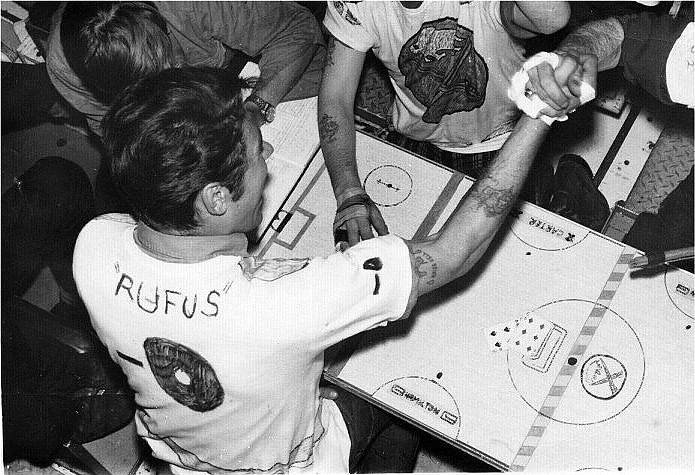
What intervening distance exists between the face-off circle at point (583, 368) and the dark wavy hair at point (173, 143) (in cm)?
72

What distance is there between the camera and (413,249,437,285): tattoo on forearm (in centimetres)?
147

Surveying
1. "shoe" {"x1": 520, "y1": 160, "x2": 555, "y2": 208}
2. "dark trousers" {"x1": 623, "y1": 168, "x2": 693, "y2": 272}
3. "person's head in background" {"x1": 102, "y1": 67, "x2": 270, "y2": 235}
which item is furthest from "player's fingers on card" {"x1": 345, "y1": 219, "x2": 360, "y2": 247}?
"dark trousers" {"x1": 623, "y1": 168, "x2": 693, "y2": 272}

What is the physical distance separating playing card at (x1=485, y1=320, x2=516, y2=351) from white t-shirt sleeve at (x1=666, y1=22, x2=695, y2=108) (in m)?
0.60

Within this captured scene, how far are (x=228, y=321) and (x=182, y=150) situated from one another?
280mm

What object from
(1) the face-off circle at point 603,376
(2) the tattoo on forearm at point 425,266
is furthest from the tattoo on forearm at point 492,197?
(1) the face-off circle at point 603,376

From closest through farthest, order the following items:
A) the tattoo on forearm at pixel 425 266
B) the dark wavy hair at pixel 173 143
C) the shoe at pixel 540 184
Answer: the dark wavy hair at pixel 173 143 < the tattoo on forearm at pixel 425 266 < the shoe at pixel 540 184

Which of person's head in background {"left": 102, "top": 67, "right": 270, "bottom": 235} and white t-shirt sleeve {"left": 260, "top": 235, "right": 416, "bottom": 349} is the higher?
person's head in background {"left": 102, "top": 67, "right": 270, "bottom": 235}

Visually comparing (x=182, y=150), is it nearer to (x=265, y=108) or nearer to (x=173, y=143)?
(x=173, y=143)

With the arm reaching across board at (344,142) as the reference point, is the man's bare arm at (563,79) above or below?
above

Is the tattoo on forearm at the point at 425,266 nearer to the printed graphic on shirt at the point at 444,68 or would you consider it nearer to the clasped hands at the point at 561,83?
the clasped hands at the point at 561,83

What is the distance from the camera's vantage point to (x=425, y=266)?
148 cm

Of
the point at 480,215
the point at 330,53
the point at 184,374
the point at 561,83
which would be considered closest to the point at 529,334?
the point at 480,215

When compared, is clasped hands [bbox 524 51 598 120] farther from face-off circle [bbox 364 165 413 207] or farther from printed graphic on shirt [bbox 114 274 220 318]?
printed graphic on shirt [bbox 114 274 220 318]

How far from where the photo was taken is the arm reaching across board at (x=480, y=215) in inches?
59.1
